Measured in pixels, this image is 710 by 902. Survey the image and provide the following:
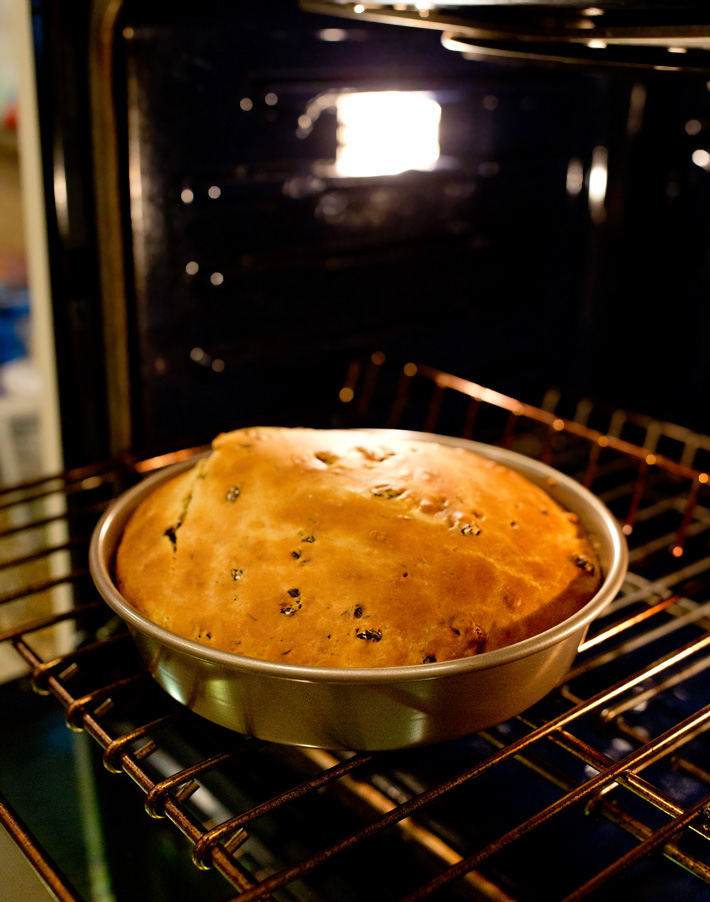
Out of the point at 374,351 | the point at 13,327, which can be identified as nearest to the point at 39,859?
the point at 374,351

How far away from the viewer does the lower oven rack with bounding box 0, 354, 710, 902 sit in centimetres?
65

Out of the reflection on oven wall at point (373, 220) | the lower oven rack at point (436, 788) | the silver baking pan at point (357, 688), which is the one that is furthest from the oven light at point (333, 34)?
the silver baking pan at point (357, 688)

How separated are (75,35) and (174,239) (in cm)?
26

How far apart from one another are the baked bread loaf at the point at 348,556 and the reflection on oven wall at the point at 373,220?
28cm

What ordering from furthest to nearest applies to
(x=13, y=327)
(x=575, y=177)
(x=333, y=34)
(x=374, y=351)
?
(x=13, y=327), (x=575, y=177), (x=374, y=351), (x=333, y=34)

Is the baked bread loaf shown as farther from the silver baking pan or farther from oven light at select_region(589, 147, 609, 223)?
oven light at select_region(589, 147, 609, 223)

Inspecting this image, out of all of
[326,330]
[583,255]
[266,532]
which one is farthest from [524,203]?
[266,532]

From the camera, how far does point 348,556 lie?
77 centimetres

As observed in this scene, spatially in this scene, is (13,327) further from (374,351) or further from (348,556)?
(348,556)

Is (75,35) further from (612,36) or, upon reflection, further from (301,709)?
(301,709)

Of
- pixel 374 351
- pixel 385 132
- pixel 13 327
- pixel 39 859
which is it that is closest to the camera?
pixel 39 859

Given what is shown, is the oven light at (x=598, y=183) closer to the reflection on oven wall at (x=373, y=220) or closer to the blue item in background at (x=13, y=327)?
the reflection on oven wall at (x=373, y=220)

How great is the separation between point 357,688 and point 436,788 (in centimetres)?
10

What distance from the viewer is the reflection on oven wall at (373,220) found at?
1.07 metres
